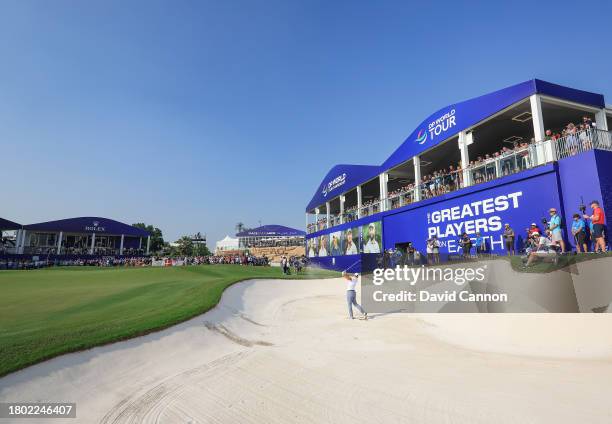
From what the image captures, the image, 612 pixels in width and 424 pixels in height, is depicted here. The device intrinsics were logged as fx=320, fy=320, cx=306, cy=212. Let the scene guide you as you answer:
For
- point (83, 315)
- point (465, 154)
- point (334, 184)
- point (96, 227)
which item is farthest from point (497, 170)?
point (96, 227)

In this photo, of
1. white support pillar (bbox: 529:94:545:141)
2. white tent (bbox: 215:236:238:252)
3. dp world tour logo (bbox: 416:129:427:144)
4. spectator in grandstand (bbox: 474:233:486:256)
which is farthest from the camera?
white tent (bbox: 215:236:238:252)

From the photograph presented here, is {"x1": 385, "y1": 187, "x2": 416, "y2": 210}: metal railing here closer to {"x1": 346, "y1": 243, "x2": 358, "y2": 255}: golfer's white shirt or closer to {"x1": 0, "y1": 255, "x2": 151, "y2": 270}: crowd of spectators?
{"x1": 346, "y1": 243, "x2": 358, "y2": 255}: golfer's white shirt

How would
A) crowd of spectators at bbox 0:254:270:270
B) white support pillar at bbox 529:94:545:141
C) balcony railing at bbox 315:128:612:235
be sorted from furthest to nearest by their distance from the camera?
1. crowd of spectators at bbox 0:254:270:270
2. white support pillar at bbox 529:94:545:141
3. balcony railing at bbox 315:128:612:235

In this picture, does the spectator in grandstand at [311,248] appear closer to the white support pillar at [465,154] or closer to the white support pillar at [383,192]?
the white support pillar at [383,192]

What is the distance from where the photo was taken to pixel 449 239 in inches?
712

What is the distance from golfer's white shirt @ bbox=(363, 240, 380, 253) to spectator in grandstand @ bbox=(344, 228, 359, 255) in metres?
2.00

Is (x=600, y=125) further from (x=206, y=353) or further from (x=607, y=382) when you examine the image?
(x=206, y=353)

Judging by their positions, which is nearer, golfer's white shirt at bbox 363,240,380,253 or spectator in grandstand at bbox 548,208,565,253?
spectator in grandstand at bbox 548,208,565,253

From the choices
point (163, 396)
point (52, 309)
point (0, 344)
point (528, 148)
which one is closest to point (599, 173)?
point (528, 148)

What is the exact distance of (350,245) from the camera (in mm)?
29875

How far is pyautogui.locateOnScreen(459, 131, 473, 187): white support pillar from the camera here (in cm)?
1722

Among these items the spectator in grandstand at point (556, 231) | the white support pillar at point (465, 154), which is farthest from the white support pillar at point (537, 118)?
the spectator in grandstand at point (556, 231)

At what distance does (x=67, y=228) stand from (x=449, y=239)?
6070 centimetres

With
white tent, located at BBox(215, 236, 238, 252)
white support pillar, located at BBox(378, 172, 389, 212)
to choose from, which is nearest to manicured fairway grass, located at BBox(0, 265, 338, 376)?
white support pillar, located at BBox(378, 172, 389, 212)
